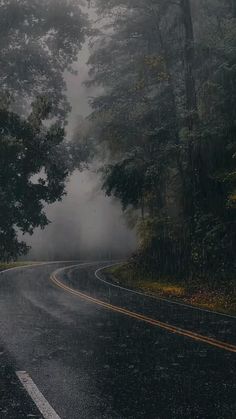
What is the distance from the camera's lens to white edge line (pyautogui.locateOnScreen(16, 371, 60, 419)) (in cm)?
554

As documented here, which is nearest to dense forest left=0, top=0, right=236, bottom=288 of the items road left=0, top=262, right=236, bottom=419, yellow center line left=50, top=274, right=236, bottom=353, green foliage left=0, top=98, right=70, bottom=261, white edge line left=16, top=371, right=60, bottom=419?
green foliage left=0, top=98, right=70, bottom=261

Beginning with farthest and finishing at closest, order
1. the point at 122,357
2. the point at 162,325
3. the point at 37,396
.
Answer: the point at 162,325 → the point at 122,357 → the point at 37,396

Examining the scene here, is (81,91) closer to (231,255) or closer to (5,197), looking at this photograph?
(5,197)

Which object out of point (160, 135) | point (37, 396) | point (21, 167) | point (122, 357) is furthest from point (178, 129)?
point (37, 396)

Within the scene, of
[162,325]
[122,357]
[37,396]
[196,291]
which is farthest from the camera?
[196,291]

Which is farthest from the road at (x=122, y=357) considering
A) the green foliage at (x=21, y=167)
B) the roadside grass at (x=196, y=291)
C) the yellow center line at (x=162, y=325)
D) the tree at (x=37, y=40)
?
the tree at (x=37, y=40)

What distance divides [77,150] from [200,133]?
17951 millimetres

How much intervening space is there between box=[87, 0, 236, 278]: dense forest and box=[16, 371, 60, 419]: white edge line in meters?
9.70

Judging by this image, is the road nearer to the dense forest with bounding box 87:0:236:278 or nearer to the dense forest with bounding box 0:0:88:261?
the dense forest with bounding box 87:0:236:278

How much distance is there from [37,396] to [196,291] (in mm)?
11465

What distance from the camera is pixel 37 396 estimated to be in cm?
614

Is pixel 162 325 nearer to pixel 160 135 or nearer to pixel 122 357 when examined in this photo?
pixel 122 357

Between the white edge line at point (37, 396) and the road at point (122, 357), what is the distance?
8 cm

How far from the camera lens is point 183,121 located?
68.8 feet
